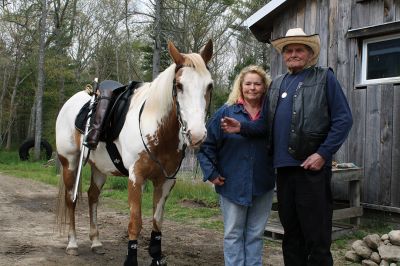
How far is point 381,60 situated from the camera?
5.82 meters

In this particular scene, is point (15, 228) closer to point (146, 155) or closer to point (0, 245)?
point (0, 245)

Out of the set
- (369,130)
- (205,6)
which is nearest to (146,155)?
(369,130)

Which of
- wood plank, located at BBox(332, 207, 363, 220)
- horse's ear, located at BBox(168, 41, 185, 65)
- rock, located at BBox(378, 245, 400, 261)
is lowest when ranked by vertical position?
rock, located at BBox(378, 245, 400, 261)

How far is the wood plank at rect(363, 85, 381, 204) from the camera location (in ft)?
18.7

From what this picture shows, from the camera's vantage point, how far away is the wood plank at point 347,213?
5.40 meters

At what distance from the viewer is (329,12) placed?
648 cm

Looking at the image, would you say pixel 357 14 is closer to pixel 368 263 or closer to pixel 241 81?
pixel 368 263

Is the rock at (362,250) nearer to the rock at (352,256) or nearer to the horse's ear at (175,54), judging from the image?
the rock at (352,256)

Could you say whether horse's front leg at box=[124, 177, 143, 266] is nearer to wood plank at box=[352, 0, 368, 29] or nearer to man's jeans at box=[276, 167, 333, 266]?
man's jeans at box=[276, 167, 333, 266]

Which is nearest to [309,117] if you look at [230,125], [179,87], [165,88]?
[230,125]

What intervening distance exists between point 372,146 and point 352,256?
2.01m

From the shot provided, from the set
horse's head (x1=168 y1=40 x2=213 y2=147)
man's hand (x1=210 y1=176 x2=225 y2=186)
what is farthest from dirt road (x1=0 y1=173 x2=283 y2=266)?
horse's head (x1=168 y1=40 x2=213 y2=147)

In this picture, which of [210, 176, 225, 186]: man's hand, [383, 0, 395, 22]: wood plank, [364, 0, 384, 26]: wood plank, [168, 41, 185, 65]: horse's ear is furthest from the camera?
[364, 0, 384, 26]: wood plank

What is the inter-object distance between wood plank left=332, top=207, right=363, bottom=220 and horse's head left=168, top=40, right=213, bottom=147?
315cm
